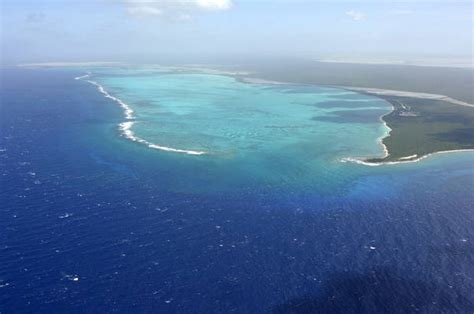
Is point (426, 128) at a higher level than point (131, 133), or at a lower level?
higher

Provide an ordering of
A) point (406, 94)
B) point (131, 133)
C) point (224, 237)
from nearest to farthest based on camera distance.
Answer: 1. point (224, 237)
2. point (131, 133)
3. point (406, 94)


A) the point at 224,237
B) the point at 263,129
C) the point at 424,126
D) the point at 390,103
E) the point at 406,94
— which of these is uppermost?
the point at 406,94

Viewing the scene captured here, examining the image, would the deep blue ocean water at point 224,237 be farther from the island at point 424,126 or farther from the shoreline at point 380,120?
the island at point 424,126

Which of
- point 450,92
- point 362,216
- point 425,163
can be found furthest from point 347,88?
point 362,216

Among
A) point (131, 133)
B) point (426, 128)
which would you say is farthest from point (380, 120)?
point (131, 133)

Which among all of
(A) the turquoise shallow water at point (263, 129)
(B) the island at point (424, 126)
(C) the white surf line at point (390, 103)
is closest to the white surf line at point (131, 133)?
(A) the turquoise shallow water at point (263, 129)

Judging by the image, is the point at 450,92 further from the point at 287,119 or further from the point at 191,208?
the point at 191,208

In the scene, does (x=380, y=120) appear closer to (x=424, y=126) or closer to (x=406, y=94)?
(x=424, y=126)
